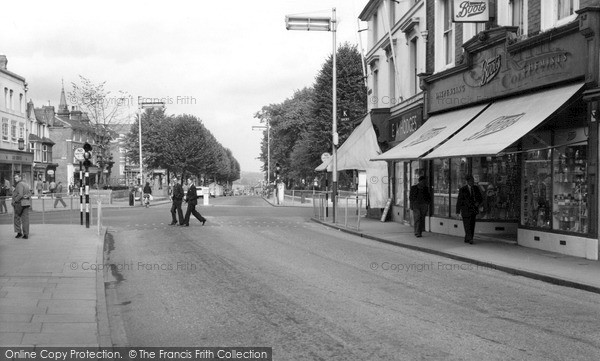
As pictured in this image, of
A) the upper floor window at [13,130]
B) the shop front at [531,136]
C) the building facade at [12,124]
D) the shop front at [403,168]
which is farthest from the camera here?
the upper floor window at [13,130]

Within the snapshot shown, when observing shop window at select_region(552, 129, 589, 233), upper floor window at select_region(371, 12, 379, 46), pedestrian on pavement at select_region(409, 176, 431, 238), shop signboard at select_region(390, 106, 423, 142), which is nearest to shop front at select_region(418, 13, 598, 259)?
shop window at select_region(552, 129, 589, 233)

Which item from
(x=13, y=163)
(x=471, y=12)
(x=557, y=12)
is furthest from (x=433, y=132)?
(x=13, y=163)

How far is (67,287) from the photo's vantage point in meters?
9.19

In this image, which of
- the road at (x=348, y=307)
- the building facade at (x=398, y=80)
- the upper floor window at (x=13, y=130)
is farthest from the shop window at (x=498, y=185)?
the upper floor window at (x=13, y=130)

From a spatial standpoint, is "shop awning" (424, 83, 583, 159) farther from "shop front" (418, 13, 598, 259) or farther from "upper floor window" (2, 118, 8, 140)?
"upper floor window" (2, 118, 8, 140)

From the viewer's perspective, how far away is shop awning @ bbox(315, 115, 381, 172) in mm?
25891

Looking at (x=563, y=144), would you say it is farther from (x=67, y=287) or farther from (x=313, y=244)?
(x=67, y=287)

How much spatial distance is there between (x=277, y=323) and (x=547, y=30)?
10.3m

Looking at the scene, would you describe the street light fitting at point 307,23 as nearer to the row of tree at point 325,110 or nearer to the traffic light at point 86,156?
the traffic light at point 86,156

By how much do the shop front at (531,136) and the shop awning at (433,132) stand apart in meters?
0.11

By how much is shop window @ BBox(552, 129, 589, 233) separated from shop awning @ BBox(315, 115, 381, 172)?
11.6 metres

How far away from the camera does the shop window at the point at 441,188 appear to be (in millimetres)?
19594

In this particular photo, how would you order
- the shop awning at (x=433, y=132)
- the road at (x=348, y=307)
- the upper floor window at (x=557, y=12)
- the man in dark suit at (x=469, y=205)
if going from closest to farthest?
the road at (x=348, y=307) < the upper floor window at (x=557, y=12) < the man in dark suit at (x=469, y=205) < the shop awning at (x=433, y=132)

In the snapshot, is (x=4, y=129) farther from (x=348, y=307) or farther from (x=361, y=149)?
(x=348, y=307)
